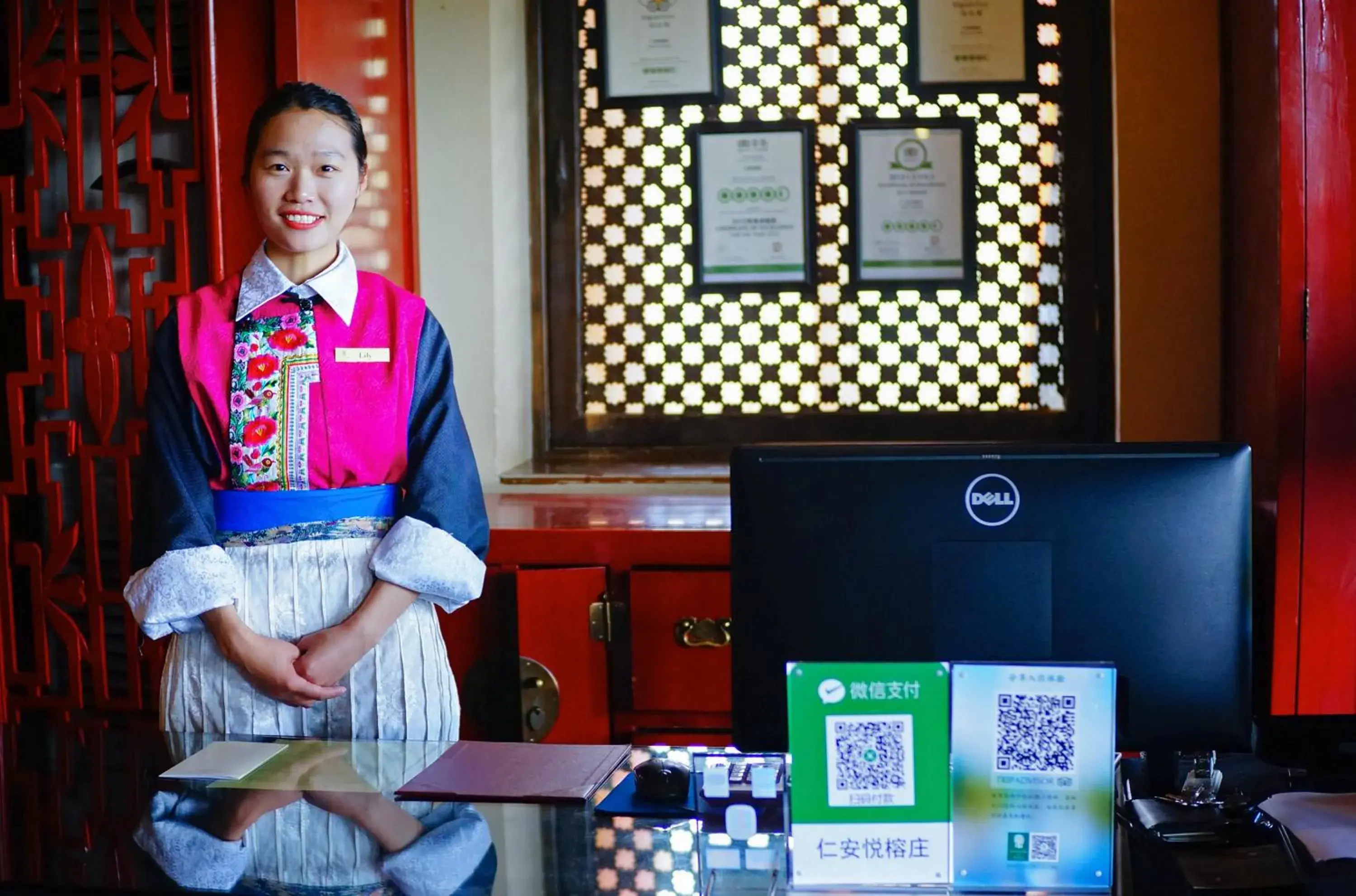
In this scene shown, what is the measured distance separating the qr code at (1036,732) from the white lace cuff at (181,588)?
110 centimetres

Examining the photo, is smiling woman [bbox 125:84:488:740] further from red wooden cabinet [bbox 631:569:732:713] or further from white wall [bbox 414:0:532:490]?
white wall [bbox 414:0:532:490]

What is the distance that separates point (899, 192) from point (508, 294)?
89cm

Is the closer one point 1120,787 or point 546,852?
point 546,852

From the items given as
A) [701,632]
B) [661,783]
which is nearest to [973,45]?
[701,632]

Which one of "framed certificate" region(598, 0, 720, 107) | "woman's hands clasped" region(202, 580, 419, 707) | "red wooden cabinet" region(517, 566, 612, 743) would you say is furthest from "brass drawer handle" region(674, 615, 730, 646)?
"framed certificate" region(598, 0, 720, 107)

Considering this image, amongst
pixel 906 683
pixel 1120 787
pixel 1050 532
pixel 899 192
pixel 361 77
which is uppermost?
pixel 361 77

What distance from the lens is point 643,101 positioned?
279 centimetres

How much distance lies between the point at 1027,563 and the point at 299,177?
1.15 meters

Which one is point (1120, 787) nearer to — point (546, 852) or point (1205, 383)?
point (546, 852)

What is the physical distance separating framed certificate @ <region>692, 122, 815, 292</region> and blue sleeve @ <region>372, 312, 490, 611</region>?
40.9 inches

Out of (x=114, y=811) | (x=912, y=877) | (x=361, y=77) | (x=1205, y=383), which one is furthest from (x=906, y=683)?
(x=361, y=77)

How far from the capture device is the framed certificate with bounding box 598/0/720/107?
2.76 m

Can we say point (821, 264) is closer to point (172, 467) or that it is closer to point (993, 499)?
point (172, 467)

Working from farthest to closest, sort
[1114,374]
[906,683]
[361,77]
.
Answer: [1114,374] < [361,77] < [906,683]
